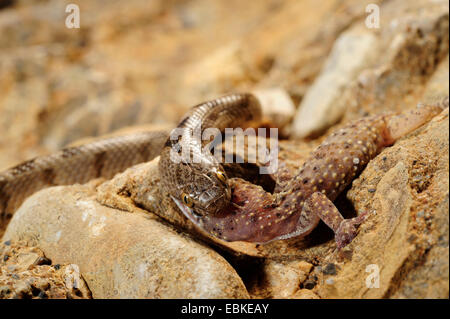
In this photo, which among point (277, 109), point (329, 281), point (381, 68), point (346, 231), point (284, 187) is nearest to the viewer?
point (329, 281)

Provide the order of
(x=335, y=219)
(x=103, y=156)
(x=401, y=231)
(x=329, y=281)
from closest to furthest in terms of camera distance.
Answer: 1. (x=401, y=231)
2. (x=329, y=281)
3. (x=335, y=219)
4. (x=103, y=156)

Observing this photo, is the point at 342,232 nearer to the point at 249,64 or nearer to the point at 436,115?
the point at 436,115

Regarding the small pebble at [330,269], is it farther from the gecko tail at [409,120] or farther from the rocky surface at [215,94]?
the gecko tail at [409,120]

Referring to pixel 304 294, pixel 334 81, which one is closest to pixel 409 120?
pixel 304 294

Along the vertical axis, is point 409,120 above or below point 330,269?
above

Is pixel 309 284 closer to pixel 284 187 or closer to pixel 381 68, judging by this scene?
pixel 284 187

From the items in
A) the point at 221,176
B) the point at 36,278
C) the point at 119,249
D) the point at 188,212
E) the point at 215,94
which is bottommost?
the point at 36,278

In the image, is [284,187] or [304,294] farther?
[284,187]
